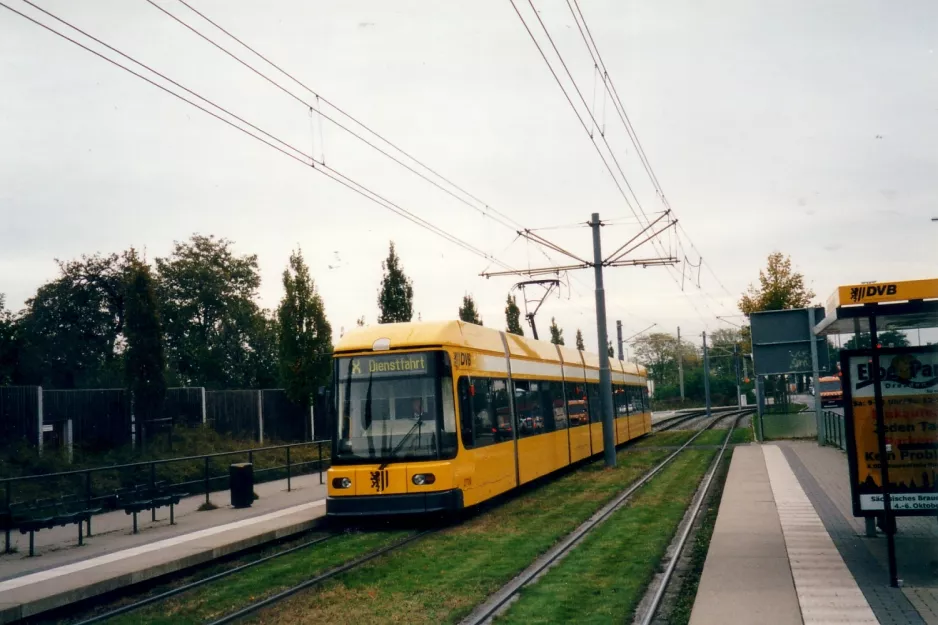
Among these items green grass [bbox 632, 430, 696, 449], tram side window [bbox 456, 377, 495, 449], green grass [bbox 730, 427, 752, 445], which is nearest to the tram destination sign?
tram side window [bbox 456, 377, 495, 449]

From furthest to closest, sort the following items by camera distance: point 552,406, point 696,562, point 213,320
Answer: point 213,320 < point 552,406 < point 696,562

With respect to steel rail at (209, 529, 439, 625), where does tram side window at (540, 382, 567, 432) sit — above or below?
above

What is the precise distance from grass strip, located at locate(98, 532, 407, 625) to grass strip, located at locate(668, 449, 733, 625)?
4.22 metres

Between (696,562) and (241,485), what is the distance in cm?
906

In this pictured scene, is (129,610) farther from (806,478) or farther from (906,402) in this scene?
(806,478)

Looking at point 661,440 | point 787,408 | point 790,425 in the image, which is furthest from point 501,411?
point 787,408

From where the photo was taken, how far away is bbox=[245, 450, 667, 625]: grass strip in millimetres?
8383

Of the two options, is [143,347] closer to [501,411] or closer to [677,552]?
[501,411]

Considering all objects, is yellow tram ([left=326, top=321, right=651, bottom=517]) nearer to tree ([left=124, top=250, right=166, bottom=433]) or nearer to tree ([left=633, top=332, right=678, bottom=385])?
tree ([left=124, top=250, right=166, bottom=433])

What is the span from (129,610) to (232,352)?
49.4 meters

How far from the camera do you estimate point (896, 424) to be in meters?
9.72

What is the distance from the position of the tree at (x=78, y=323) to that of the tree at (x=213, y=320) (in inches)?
149

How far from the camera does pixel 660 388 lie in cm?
9506

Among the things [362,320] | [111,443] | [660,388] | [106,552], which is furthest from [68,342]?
[660,388]
